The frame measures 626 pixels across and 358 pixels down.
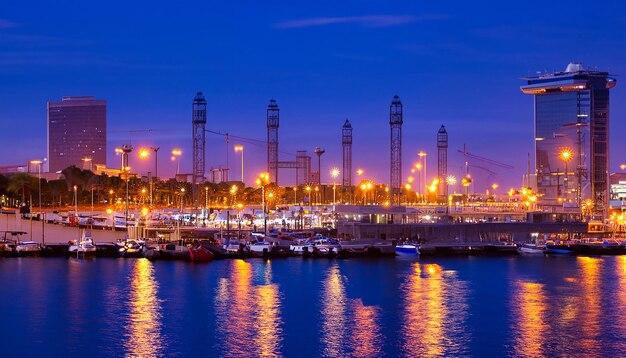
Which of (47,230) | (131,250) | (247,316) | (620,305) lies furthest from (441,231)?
(247,316)

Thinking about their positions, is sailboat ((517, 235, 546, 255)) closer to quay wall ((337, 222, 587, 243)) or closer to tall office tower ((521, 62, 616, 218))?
quay wall ((337, 222, 587, 243))

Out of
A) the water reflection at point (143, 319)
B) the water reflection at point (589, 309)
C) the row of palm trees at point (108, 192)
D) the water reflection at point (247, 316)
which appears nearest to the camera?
the water reflection at point (143, 319)

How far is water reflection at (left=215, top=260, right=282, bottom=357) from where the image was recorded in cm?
3450

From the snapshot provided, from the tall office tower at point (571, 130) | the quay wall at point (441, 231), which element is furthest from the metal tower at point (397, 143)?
the tall office tower at point (571, 130)

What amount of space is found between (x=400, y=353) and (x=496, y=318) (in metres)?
9.25

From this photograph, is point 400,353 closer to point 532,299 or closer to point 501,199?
point 532,299

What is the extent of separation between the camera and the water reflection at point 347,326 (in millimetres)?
34250

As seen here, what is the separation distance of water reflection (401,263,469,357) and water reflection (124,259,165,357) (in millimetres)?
10069

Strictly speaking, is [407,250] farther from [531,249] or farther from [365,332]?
[365,332]

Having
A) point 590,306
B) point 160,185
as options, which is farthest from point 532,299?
point 160,185

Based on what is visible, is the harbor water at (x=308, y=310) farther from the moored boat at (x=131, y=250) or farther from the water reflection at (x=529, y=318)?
the moored boat at (x=131, y=250)

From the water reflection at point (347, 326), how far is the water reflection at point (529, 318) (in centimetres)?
585

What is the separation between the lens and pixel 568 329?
3838cm

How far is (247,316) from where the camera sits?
4088cm
